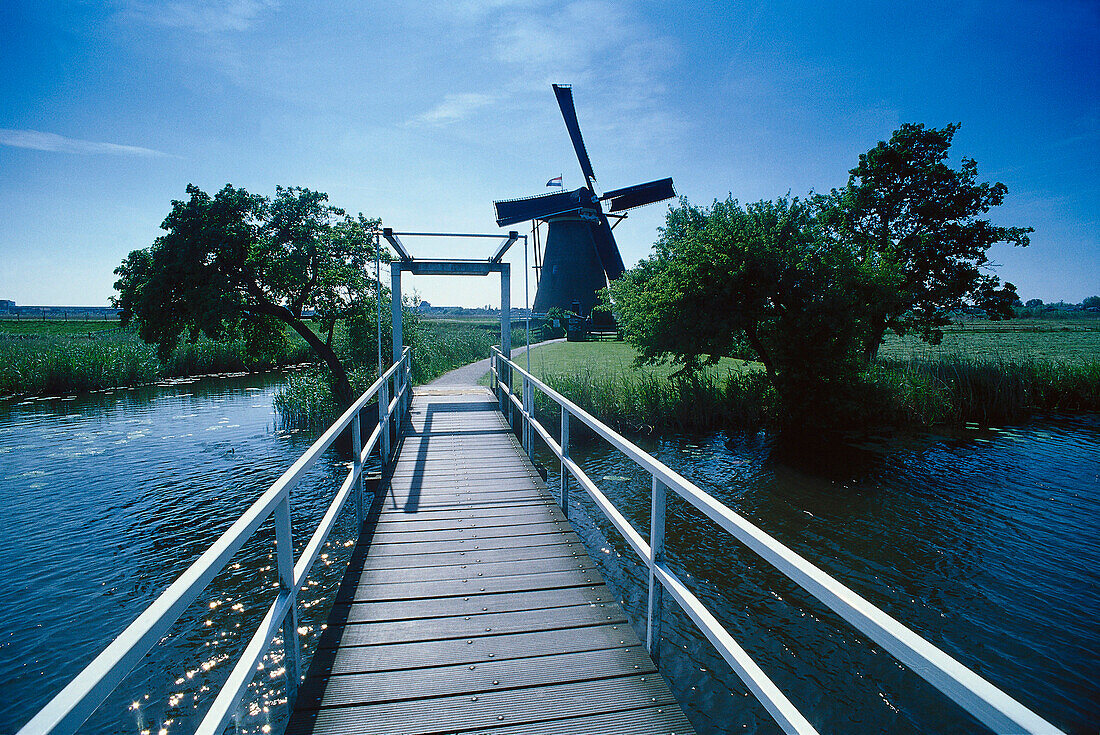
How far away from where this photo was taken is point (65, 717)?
109 centimetres

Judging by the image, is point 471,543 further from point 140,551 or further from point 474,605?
point 140,551

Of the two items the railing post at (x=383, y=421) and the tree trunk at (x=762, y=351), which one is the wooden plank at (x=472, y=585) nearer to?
the railing post at (x=383, y=421)

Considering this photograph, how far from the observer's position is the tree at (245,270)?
498 inches

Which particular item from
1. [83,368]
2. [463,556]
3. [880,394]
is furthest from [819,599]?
[83,368]

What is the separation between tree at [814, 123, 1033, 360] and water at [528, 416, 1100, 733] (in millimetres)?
7487

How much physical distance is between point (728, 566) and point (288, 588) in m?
5.21

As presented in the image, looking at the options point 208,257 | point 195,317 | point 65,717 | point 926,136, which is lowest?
point 65,717

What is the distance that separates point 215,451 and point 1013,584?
43.3ft

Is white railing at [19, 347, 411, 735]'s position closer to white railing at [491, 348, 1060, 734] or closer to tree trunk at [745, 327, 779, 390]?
white railing at [491, 348, 1060, 734]

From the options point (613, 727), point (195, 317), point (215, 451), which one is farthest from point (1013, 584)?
point (195, 317)

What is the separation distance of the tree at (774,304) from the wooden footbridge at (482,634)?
907 cm

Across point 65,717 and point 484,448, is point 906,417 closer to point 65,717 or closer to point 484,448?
point 484,448

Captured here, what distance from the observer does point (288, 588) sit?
2477 millimetres

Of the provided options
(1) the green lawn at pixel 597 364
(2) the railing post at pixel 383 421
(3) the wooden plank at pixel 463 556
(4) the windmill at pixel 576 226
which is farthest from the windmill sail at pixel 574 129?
(3) the wooden plank at pixel 463 556
